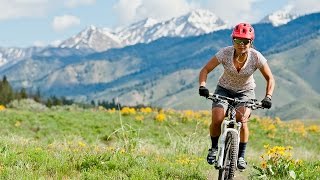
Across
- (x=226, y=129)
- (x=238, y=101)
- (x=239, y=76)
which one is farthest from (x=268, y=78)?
(x=226, y=129)

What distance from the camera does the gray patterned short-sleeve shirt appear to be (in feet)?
29.3

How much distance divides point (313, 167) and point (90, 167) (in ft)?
15.4

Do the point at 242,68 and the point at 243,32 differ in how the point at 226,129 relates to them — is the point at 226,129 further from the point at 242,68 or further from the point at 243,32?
the point at 243,32

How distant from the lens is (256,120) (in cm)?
2866

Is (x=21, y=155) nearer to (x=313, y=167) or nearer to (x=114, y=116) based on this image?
(x=313, y=167)

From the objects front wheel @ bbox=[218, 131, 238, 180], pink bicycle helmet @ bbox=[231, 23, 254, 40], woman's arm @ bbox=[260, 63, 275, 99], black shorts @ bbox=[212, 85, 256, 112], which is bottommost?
front wheel @ bbox=[218, 131, 238, 180]

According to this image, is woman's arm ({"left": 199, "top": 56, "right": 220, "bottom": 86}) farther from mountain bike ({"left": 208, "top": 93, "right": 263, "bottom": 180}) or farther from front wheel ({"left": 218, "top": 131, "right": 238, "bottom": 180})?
front wheel ({"left": 218, "top": 131, "right": 238, "bottom": 180})

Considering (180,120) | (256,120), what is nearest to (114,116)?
(180,120)

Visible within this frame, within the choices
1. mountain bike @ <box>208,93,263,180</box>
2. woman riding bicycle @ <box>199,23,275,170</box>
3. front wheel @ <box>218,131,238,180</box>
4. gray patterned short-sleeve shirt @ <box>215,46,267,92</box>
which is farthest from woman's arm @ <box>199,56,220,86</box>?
front wheel @ <box>218,131,238,180</box>

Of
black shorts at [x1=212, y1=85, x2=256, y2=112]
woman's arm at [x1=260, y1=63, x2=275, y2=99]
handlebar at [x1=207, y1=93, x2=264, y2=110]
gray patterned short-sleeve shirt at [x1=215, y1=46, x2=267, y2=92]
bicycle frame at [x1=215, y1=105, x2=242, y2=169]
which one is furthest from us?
black shorts at [x1=212, y1=85, x2=256, y2=112]

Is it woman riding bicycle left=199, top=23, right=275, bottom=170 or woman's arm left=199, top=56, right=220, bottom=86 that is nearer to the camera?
woman riding bicycle left=199, top=23, right=275, bottom=170

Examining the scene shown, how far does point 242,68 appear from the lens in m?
8.91

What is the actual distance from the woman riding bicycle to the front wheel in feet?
1.10

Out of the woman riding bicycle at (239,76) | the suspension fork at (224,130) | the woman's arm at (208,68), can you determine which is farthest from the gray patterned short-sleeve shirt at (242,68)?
the suspension fork at (224,130)
